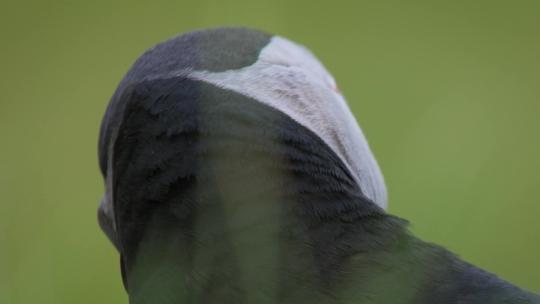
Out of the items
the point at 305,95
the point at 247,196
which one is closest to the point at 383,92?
the point at 305,95

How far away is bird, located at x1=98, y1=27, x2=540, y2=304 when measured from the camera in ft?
1.85

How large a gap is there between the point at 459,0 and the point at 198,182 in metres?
1.14

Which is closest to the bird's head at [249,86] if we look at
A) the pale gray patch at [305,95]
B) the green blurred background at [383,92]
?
the pale gray patch at [305,95]

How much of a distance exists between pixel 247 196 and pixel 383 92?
110 centimetres

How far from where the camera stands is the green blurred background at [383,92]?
4.70ft

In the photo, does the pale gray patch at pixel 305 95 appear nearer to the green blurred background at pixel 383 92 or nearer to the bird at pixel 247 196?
the bird at pixel 247 196

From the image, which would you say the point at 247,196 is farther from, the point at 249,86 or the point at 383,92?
the point at 383,92

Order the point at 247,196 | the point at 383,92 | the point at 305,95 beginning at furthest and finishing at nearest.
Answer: the point at 383,92 → the point at 305,95 → the point at 247,196

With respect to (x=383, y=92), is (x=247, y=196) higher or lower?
higher

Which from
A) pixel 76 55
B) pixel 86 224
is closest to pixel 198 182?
pixel 86 224

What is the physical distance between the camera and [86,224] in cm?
140

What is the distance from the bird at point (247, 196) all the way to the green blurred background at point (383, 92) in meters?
0.67

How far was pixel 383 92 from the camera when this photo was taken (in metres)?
1.66

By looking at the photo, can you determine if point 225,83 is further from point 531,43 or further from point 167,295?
point 531,43
